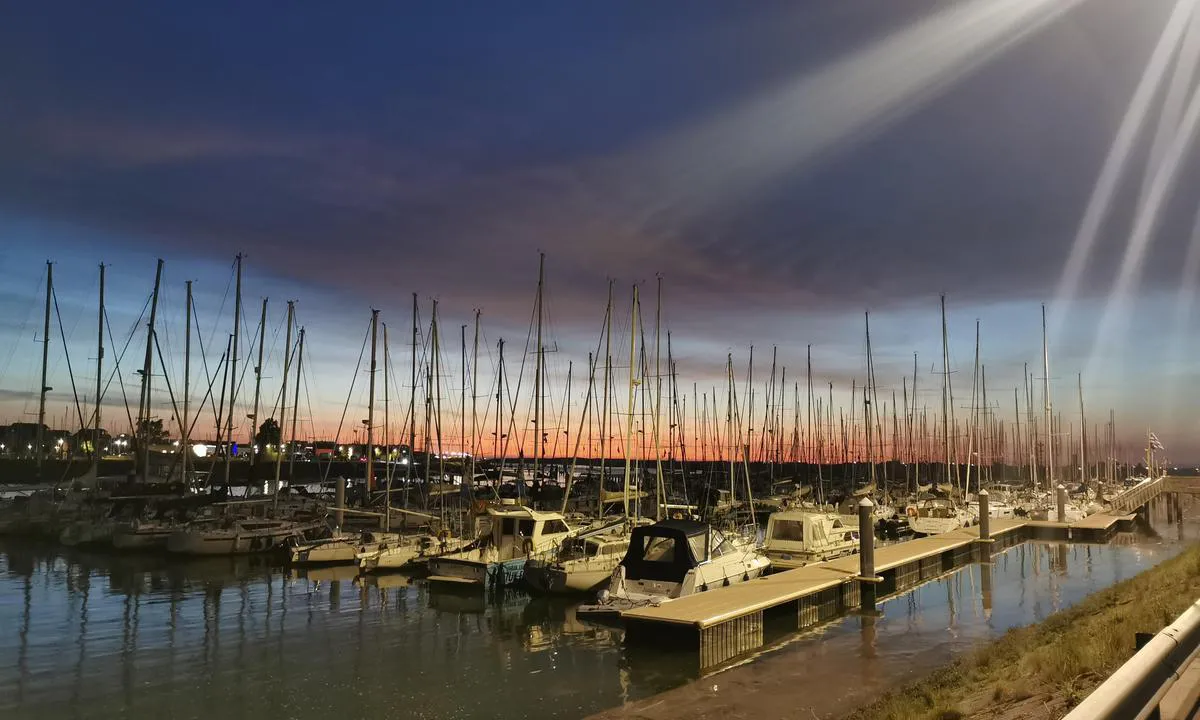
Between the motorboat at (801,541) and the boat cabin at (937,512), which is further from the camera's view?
the boat cabin at (937,512)

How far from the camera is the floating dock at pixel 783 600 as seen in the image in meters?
17.1

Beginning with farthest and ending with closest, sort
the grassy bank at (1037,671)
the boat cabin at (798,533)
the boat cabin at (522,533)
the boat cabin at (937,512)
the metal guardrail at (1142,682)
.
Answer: the boat cabin at (937,512) < the boat cabin at (798,533) < the boat cabin at (522,533) < the grassy bank at (1037,671) < the metal guardrail at (1142,682)

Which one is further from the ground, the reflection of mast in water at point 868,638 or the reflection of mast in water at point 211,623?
the reflection of mast in water at point 868,638

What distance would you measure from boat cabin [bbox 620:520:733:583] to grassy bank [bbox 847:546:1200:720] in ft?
25.9

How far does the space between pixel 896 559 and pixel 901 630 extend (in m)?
7.73

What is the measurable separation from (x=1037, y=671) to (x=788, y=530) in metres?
19.2

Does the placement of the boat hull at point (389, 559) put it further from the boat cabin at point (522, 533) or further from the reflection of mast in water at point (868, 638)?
the reflection of mast in water at point (868, 638)

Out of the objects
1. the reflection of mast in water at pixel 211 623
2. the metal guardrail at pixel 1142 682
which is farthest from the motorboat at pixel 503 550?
the metal guardrail at pixel 1142 682

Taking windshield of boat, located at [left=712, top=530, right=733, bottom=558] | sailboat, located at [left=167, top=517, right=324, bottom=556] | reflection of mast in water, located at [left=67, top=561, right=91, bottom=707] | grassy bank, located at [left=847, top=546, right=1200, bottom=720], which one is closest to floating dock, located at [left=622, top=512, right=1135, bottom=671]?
windshield of boat, located at [left=712, top=530, right=733, bottom=558]

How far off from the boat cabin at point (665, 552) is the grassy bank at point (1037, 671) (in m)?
7.91

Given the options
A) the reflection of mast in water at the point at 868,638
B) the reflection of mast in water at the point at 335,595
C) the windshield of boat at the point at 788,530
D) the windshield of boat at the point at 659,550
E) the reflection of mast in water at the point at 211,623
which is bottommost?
the reflection of mast in water at the point at 335,595

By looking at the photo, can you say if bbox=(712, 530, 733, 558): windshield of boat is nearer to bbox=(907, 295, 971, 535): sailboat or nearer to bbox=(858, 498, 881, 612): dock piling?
bbox=(858, 498, 881, 612): dock piling

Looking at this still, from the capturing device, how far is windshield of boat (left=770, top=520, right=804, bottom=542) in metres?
29.2

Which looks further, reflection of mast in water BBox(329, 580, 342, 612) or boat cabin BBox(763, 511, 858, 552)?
boat cabin BBox(763, 511, 858, 552)
